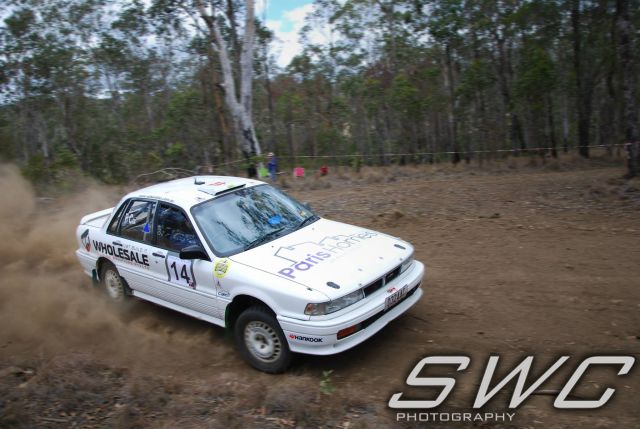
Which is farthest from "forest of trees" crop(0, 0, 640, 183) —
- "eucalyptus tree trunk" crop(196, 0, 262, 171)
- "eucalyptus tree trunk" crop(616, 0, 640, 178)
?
"eucalyptus tree trunk" crop(616, 0, 640, 178)

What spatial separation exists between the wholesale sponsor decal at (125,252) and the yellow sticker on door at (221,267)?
4.08 ft

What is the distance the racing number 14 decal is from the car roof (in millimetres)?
601

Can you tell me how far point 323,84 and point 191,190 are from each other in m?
29.0

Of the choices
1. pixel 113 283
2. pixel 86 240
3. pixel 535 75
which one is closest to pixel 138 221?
pixel 113 283

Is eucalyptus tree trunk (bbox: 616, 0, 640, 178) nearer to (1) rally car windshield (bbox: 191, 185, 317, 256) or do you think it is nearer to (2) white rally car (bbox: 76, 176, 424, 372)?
(2) white rally car (bbox: 76, 176, 424, 372)

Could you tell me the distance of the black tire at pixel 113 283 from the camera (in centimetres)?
641

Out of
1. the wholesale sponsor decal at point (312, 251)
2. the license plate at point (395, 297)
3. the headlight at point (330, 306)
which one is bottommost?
the license plate at point (395, 297)

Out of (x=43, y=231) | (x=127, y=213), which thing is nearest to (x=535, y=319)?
(x=127, y=213)

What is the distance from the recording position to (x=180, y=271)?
5.42 meters

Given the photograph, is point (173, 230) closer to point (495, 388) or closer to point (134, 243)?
point (134, 243)

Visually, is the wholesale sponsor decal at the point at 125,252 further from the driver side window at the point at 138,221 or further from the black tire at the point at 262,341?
the black tire at the point at 262,341

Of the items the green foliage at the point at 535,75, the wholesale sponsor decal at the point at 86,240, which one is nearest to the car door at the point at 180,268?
the wholesale sponsor decal at the point at 86,240

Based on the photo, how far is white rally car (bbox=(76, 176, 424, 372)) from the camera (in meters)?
4.52

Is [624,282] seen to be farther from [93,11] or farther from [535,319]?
[93,11]
